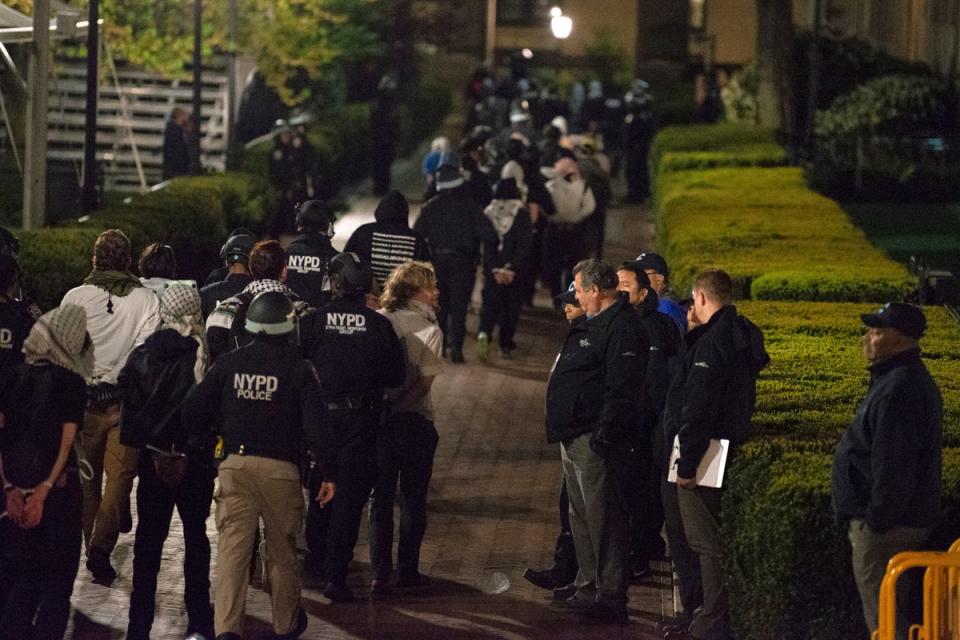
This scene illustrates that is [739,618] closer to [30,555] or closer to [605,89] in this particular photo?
[30,555]

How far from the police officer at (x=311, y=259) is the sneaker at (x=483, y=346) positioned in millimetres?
5520

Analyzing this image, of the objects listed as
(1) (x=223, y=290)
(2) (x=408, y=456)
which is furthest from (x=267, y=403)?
(1) (x=223, y=290)

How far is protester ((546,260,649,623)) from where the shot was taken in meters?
9.24

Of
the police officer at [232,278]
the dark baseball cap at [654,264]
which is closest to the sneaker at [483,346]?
the police officer at [232,278]

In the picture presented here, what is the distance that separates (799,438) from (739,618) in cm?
87

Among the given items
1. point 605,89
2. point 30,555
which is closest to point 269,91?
point 605,89

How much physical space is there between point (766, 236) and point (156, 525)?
9580 mm

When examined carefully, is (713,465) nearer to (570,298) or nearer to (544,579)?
(570,298)

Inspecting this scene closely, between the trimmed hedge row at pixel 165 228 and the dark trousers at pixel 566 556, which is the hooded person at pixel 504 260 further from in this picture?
the dark trousers at pixel 566 556

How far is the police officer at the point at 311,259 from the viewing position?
11.9 m

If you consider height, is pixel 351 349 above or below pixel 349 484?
above

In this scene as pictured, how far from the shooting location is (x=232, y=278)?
10938 mm

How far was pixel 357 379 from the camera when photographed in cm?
962

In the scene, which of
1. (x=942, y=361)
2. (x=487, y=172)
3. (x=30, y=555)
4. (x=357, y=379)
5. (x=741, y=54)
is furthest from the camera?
(x=741, y=54)
